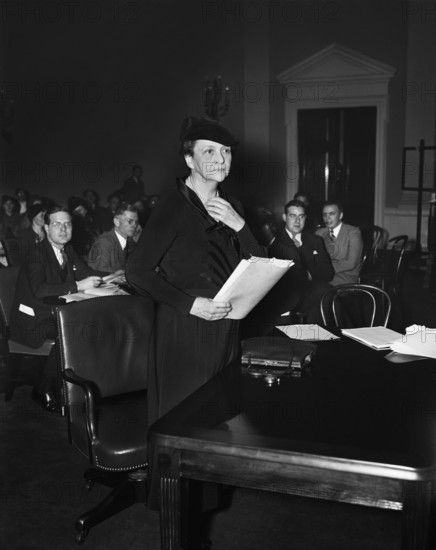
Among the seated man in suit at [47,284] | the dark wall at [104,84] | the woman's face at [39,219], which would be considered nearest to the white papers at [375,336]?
the seated man in suit at [47,284]

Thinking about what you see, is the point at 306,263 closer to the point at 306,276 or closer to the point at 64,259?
the point at 306,276

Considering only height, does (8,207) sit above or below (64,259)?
above

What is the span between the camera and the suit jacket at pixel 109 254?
5.25 meters

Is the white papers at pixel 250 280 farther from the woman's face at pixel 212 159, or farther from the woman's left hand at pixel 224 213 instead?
the woman's face at pixel 212 159

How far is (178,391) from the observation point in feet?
7.61

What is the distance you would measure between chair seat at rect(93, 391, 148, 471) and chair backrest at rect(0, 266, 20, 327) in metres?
1.62

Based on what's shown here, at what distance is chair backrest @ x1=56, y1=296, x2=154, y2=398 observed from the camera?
8.45 feet

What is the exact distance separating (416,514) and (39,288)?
3.14m

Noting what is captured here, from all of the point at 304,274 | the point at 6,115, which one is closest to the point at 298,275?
the point at 304,274

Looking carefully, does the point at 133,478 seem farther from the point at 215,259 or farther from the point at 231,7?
the point at 231,7

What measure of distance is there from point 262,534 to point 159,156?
10118 mm

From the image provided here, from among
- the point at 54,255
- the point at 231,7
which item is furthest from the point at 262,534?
the point at 231,7

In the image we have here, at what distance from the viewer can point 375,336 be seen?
2666mm

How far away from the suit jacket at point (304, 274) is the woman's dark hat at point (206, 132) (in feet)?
5.10
